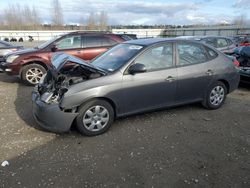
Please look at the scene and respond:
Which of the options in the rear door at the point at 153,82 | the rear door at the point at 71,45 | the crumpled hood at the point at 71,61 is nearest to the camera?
the crumpled hood at the point at 71,61

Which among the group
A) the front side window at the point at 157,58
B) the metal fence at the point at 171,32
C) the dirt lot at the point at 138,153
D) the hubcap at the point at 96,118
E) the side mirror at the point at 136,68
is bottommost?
the dirt lot at the point at 138,153

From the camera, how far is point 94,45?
8.28 m

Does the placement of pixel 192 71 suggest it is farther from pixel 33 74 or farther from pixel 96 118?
pixel 33 74

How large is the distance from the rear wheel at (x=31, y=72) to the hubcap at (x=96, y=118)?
Result: 4.43 meters

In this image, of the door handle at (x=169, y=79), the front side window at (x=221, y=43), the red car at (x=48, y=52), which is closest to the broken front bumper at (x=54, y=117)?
the door handle at (x=169, y=79)

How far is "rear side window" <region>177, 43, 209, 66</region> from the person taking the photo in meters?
4.76

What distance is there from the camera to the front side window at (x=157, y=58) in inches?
174

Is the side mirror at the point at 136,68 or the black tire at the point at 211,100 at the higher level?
the side mirror at the point at 136,68

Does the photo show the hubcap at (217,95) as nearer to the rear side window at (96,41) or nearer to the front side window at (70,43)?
the rear side window at (96,41)

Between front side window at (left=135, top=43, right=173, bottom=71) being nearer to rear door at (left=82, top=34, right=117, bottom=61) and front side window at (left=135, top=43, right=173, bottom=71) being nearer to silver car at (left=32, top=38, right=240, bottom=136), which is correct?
silver car at (left=32, top=38, right=240, bottom=136)

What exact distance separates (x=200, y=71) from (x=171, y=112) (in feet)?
3.49

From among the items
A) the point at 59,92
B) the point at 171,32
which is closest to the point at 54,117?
the point at 59,92

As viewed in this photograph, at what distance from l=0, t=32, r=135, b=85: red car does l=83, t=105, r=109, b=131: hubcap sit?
3.99 metres

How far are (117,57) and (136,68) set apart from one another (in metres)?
0.68
